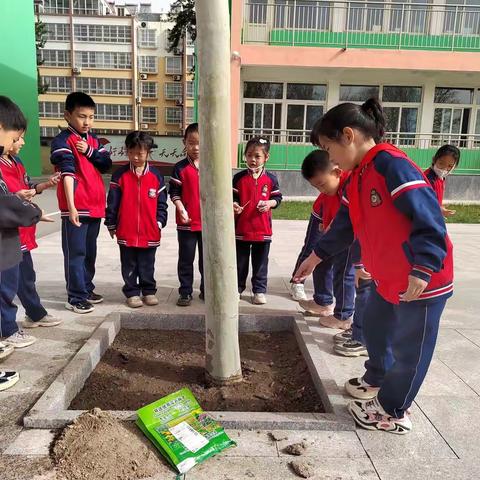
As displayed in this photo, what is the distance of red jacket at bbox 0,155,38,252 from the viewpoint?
3.13m

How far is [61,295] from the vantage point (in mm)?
4273

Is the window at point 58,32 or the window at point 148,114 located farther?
the window at point 148,114

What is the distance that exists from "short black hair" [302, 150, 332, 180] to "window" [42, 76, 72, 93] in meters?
47.2

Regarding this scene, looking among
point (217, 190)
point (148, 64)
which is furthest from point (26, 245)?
point (148, 64)

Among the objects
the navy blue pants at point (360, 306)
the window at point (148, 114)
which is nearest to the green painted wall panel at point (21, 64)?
the navy blue pants at point (360, 306)

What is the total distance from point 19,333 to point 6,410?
0.90 m

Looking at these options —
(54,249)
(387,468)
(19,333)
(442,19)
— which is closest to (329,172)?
(387,468)

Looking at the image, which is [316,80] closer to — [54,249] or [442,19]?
[442,19]

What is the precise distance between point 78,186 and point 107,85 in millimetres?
45497

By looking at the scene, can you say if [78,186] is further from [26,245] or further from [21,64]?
[21,64]

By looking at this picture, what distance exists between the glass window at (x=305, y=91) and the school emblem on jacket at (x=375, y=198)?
54.6 feet

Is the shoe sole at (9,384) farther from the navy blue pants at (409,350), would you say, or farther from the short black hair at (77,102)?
the short black hair at (77,102)

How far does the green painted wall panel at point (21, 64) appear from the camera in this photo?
733 inches

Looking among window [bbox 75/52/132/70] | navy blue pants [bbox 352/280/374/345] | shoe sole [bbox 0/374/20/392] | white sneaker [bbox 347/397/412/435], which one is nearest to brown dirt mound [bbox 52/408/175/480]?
shoe sole [bbox 0/374/20/392]
